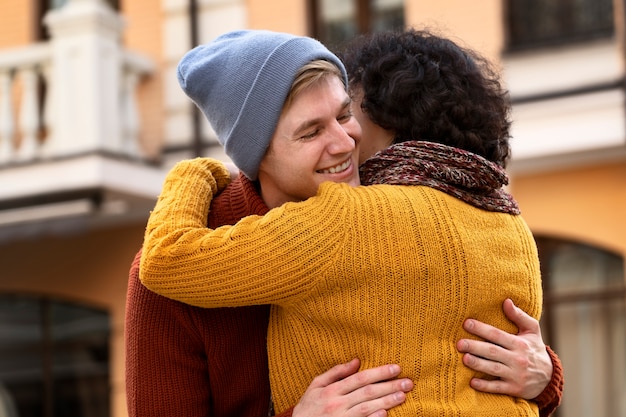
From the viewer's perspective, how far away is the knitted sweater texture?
2883 mm

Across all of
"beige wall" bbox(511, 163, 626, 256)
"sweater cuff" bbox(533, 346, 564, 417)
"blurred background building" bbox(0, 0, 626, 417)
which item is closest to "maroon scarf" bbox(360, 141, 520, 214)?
"sweater cuff" bbox(533, 346, 564, 417)

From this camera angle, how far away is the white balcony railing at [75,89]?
9.28 meters

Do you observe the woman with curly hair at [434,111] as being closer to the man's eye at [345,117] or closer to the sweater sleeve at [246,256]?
the man's eye at [345,117]

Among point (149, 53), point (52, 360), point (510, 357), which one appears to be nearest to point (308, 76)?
point (510, 357)

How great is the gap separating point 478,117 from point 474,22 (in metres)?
6.35

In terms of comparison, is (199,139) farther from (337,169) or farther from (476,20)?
(337,169)

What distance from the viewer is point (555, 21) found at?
923 cm

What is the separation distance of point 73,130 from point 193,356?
6.64m

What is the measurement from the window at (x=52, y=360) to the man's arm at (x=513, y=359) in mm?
8038

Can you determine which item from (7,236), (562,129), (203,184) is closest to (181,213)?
(203,184)

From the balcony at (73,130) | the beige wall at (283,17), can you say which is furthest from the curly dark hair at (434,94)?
the beige wall at (283,17)

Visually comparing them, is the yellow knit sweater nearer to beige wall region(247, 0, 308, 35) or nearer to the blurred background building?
the blurred background building

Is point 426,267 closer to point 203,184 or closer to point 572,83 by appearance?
point 203,184

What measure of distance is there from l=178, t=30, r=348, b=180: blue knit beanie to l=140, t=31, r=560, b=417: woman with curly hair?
9 cm
